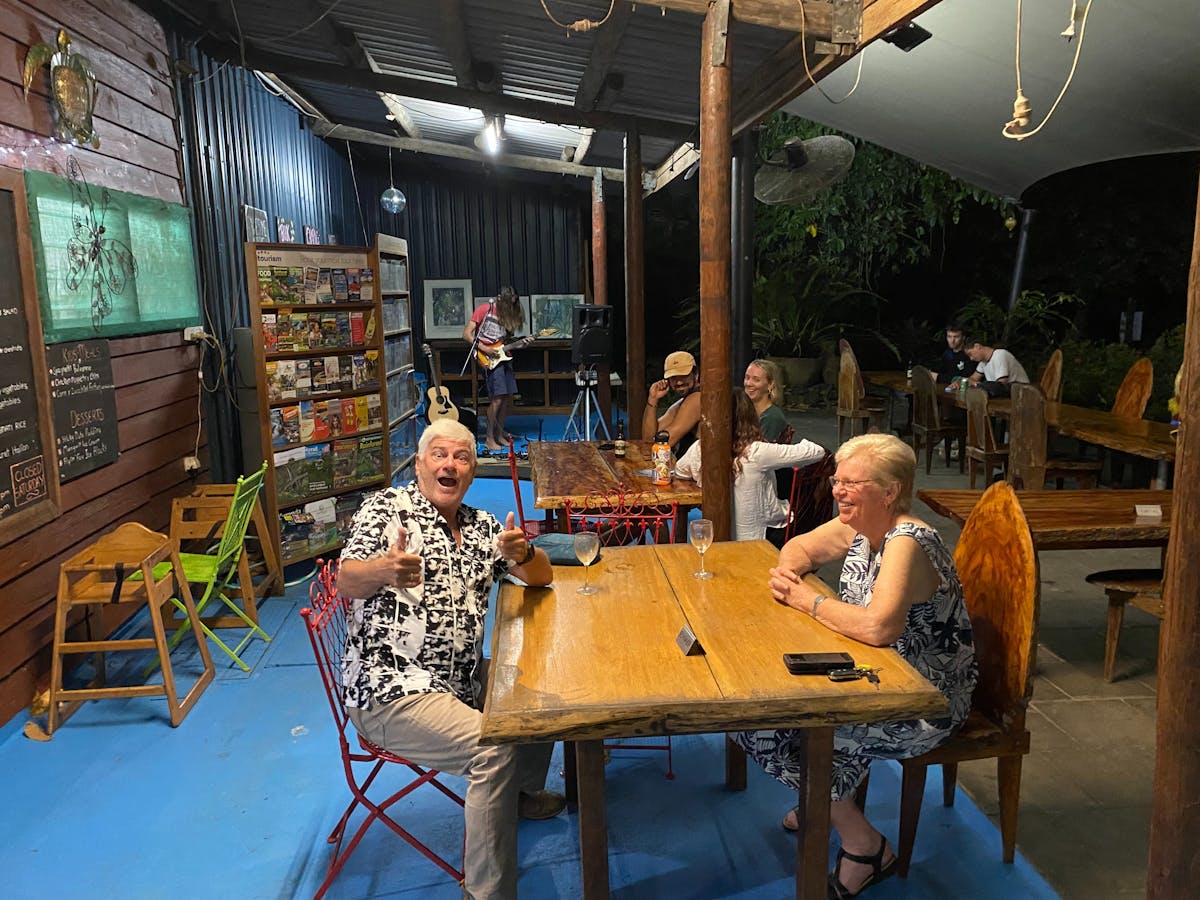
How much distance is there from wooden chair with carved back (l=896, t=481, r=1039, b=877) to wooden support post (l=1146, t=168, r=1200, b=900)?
1.68ft

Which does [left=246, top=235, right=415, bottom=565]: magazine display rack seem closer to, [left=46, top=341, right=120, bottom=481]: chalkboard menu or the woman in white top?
[left=46, top=341, right=120, bottom=481]: chalkboard menu

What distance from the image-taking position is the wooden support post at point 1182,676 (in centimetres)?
158

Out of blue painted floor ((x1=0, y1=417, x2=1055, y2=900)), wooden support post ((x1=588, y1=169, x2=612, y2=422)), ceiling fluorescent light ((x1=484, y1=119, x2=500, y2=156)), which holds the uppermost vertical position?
ceiling fluorescent light ((x1=484, y1=119, x2=500, y2=156))

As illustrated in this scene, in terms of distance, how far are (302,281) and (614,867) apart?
367 cm

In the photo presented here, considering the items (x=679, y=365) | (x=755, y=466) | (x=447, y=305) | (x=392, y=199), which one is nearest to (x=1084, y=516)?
(x=755, y=466)

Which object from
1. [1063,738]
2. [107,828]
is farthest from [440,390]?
[1063,738]

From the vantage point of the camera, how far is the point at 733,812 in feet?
9.07

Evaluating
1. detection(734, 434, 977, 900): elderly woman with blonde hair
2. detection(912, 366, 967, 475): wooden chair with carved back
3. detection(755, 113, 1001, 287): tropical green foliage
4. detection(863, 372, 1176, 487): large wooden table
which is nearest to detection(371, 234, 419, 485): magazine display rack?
detection(734, 434, 977, 900): elderly woman with blonde hair

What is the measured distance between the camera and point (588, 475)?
4145mm

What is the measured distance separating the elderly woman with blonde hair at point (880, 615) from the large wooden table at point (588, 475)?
56.2 inches

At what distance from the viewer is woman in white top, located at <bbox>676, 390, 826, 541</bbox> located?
370 cm

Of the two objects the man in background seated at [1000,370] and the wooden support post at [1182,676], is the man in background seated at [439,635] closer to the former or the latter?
the wooden support post at [1182,676]

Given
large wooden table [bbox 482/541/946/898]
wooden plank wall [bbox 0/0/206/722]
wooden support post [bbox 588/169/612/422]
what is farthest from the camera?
wooden support post [bbox 588/169/612/422]

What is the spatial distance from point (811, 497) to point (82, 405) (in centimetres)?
337
